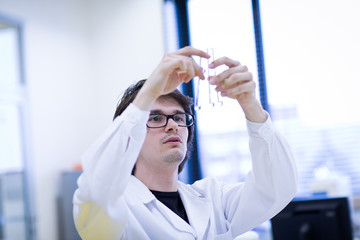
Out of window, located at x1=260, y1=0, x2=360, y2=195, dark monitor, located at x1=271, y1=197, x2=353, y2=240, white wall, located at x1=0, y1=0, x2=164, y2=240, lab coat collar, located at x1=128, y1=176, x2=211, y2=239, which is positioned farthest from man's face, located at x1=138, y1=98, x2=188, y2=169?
white wall, located at x1=0, y1=0, x2=164, y2=240

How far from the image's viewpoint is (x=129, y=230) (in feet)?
4.47

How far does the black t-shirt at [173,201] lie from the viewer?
60.8 inches

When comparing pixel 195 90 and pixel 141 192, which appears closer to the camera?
pixel 141 192

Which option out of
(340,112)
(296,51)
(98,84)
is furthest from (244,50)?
(98,84)

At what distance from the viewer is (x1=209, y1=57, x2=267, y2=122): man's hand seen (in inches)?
49.7

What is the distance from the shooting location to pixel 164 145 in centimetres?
149

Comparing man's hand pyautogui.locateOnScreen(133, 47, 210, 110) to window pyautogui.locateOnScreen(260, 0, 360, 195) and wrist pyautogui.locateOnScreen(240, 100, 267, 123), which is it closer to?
wrist pyautogui.locateOnScreen(240, 100, 267, 123)

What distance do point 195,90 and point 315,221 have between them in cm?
185

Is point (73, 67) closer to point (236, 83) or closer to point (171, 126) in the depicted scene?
point (171, 126)

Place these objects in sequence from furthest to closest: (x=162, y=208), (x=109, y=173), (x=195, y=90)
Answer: (x=195, y=90) → (x=162, y=208) → (x=109, y=173)

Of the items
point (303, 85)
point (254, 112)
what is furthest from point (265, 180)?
point (303, 85)

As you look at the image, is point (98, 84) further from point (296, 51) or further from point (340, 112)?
point (340, 112)

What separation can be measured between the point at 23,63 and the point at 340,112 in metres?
2.77

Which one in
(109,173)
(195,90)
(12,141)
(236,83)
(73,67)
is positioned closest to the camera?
(109,173)
